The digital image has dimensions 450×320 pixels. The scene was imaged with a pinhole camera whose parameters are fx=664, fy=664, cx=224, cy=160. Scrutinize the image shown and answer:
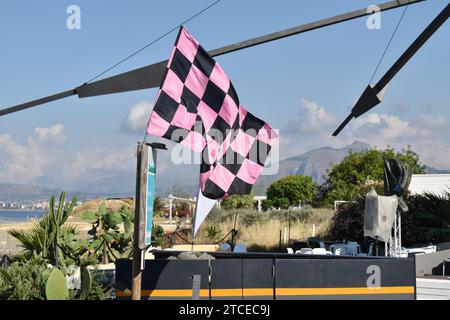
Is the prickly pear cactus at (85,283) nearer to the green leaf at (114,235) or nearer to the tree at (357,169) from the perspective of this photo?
the green leaf at (114,235)

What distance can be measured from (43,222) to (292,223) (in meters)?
17.2

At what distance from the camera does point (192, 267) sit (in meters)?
7.82

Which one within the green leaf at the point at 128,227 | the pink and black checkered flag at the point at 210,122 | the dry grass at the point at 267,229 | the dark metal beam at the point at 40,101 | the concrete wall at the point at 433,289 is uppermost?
the dark metal beam at the point at 40,101

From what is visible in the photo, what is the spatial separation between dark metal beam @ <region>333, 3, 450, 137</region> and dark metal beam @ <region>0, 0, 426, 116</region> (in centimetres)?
228

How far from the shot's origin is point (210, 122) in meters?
7.13

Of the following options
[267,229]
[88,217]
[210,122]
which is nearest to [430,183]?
[267,229]

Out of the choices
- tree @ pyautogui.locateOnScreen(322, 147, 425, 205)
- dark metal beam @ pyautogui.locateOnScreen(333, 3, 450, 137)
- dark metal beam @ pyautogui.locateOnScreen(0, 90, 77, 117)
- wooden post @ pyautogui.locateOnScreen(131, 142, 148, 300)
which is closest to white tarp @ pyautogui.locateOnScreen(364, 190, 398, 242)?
dark metal beam @ pyautogui.locateOnScreen(333, 3, 450, 137)

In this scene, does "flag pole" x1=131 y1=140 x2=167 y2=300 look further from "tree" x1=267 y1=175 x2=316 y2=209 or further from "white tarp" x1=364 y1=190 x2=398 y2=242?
"tree" x1=267 y1=175 x2=316 y2=209

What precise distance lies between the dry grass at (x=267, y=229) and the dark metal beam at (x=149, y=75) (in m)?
14.5

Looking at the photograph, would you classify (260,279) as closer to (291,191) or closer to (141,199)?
(141,199)

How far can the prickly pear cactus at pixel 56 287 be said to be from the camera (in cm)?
659

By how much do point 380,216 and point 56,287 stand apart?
24.8 feet

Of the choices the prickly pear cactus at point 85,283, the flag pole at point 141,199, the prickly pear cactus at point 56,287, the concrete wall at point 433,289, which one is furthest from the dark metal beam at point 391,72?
the prickly pear cactus at point 56,287

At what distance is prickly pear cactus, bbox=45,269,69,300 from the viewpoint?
21.6 feet
